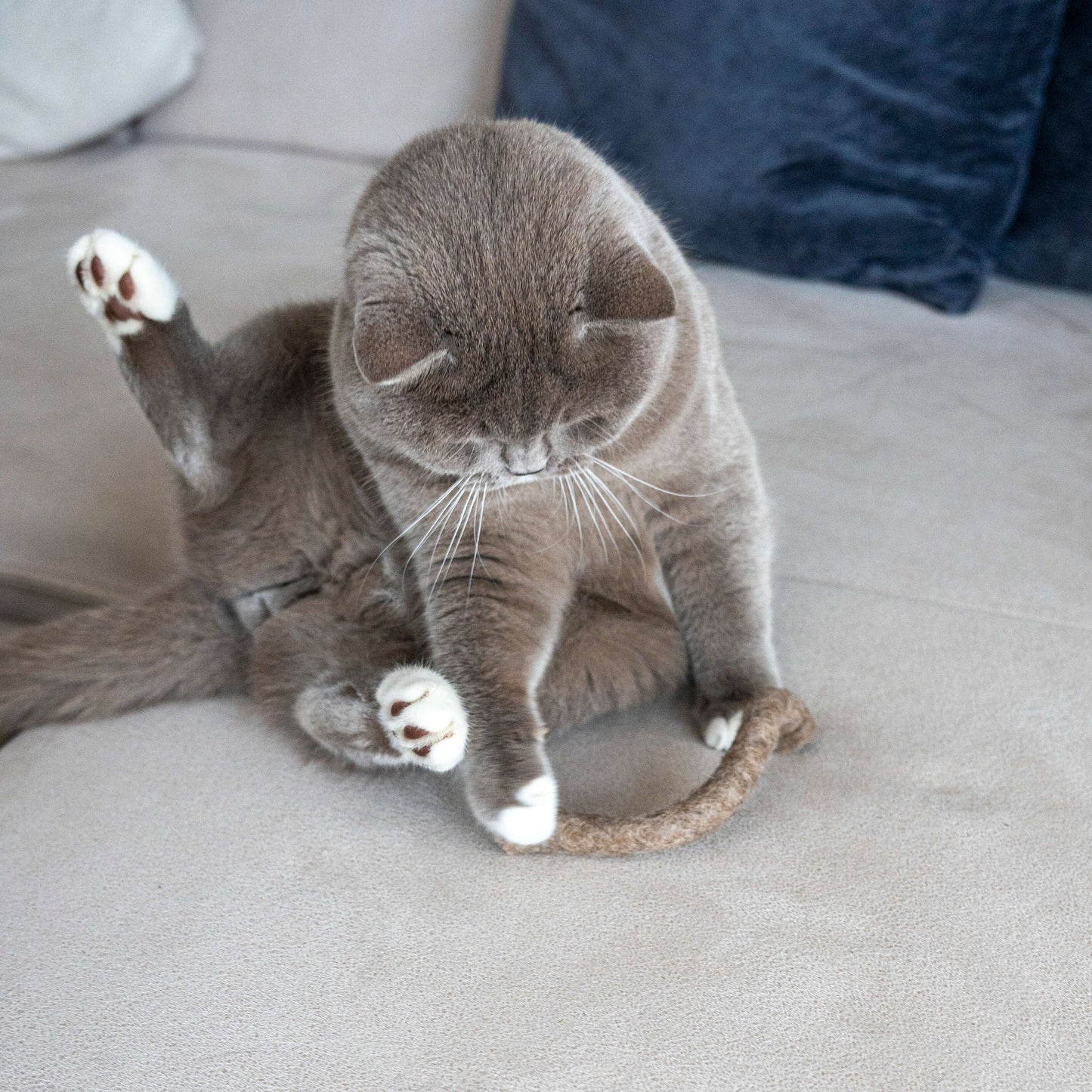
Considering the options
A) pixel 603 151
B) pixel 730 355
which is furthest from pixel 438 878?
pixel 603 151

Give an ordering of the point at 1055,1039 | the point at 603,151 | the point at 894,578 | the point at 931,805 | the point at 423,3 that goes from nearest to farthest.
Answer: the point at 1055,1039 < the point at 931,805 < the point at 894,578 < the point at 603,151 < the point at 423,3

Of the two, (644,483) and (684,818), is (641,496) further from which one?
(684,818)

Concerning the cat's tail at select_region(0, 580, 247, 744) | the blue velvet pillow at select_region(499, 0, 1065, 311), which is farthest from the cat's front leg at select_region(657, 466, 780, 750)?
the blue velvet pillow at select_region(499, 0, 1065, 311)

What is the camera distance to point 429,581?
3.94 feet

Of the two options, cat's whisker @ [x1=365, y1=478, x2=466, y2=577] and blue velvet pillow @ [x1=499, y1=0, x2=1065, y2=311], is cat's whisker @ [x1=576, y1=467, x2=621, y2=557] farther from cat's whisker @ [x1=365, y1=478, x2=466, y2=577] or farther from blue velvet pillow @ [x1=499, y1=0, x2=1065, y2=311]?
blue velvet pillow @ [x1=499, y1=0, x2=1065, y2=311]

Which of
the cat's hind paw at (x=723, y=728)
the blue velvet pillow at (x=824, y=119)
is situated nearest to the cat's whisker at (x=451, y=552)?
the cat's hind paw at (x=723, y=728)

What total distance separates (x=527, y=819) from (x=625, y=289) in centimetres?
48

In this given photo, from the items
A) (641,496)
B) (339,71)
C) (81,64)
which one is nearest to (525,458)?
(641,496)

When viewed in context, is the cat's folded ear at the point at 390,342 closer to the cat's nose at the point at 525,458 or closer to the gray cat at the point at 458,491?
the gray cat at the point at 458,491

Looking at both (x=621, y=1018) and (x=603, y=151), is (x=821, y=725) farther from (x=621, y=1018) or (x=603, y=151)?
(x=603, y=151)

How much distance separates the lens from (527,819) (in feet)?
3.25

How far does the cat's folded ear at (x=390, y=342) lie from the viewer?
93 cm

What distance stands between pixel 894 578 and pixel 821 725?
285 mm

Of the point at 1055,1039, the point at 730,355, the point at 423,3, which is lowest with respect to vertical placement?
the point at 730,355
